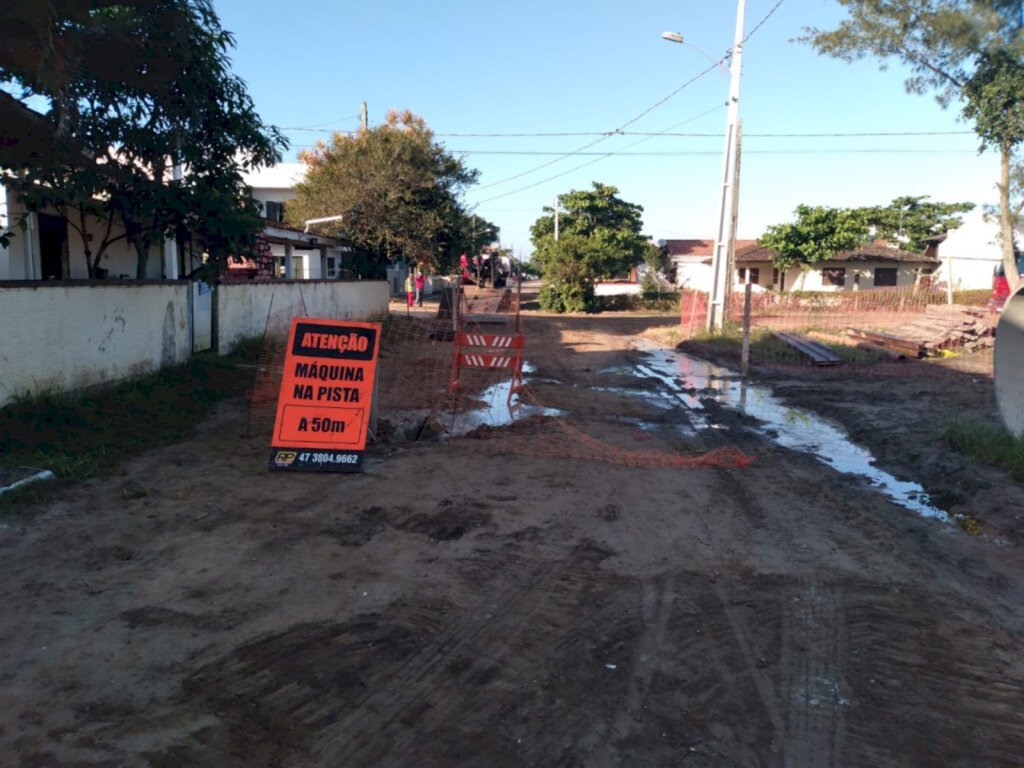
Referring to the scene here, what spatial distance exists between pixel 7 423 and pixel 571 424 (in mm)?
6580

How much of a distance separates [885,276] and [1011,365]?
43.9 m

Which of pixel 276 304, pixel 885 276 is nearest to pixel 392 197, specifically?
pixel 276 304

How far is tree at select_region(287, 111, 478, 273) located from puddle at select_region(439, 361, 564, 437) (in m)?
A: 16.6

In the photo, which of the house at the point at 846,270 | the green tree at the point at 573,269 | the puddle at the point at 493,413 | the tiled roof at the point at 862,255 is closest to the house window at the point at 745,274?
the house at the point at 846,270

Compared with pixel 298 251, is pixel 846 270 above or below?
above

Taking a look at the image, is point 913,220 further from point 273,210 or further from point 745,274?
point 273,210

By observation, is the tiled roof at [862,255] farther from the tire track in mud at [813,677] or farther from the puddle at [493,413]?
the tire track in mud at [813,677]

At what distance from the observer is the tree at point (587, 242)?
3656 cm

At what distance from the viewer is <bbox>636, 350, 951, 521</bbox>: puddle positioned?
7836mm

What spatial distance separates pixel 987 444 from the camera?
809cm

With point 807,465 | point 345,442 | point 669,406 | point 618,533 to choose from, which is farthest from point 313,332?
point 669,406

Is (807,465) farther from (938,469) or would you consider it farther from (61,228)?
(61,228)

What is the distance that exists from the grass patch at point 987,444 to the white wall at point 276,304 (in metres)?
12.0

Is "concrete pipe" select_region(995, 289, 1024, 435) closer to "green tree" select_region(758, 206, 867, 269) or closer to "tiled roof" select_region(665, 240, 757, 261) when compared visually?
"green tree" select_region(758, 206, 867, 269)
